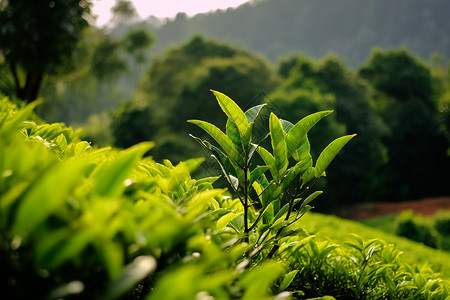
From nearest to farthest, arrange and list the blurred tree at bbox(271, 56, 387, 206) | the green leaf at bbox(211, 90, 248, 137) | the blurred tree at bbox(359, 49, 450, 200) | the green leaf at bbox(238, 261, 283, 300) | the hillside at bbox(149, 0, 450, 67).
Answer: the green leaf at bbox(238, 261, 283, 300)
the green leaf at bbox(211, 90, 248, 137)
the blurred tree at bbox(271, 56, 387, 206)
the blurred tree at bbox(359, 49, 450, 200)
the hillside at bbox(149, 0, 450, 67)

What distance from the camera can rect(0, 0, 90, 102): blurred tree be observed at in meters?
9.42

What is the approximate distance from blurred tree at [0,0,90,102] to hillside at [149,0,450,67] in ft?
235

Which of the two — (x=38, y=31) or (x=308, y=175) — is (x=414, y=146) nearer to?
(x=38, y=31)

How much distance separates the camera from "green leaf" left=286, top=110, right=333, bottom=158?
112cm

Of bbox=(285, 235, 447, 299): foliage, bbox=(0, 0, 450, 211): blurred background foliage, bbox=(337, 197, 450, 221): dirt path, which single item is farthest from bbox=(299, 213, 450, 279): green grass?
bbox=(337, 197, 450, 221): dirt path

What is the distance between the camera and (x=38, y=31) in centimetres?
963

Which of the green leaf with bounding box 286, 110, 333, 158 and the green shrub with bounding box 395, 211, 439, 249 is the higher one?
the green leaf with bounding box 286, 110, 333, 158

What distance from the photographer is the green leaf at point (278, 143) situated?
1102 millimetres

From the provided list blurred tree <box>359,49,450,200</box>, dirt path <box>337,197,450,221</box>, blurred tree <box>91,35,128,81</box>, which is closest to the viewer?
blurred tree <box>91,35,128,81</box>

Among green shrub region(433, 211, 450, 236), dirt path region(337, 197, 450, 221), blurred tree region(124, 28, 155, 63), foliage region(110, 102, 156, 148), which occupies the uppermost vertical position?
blurred tree region(124, 28, 155, 63)

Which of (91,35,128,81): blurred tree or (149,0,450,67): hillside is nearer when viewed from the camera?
(91,35,128,81): blurred tree

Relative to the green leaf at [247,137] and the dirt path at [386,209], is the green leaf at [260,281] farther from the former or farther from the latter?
the dirt path at [386,209]

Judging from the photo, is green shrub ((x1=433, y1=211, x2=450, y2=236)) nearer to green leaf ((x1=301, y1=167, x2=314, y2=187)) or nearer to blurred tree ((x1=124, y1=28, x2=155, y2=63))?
green leaf ((x1=301, y1=167, x2=314, y2=187))

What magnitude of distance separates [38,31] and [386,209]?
20.4 meters
